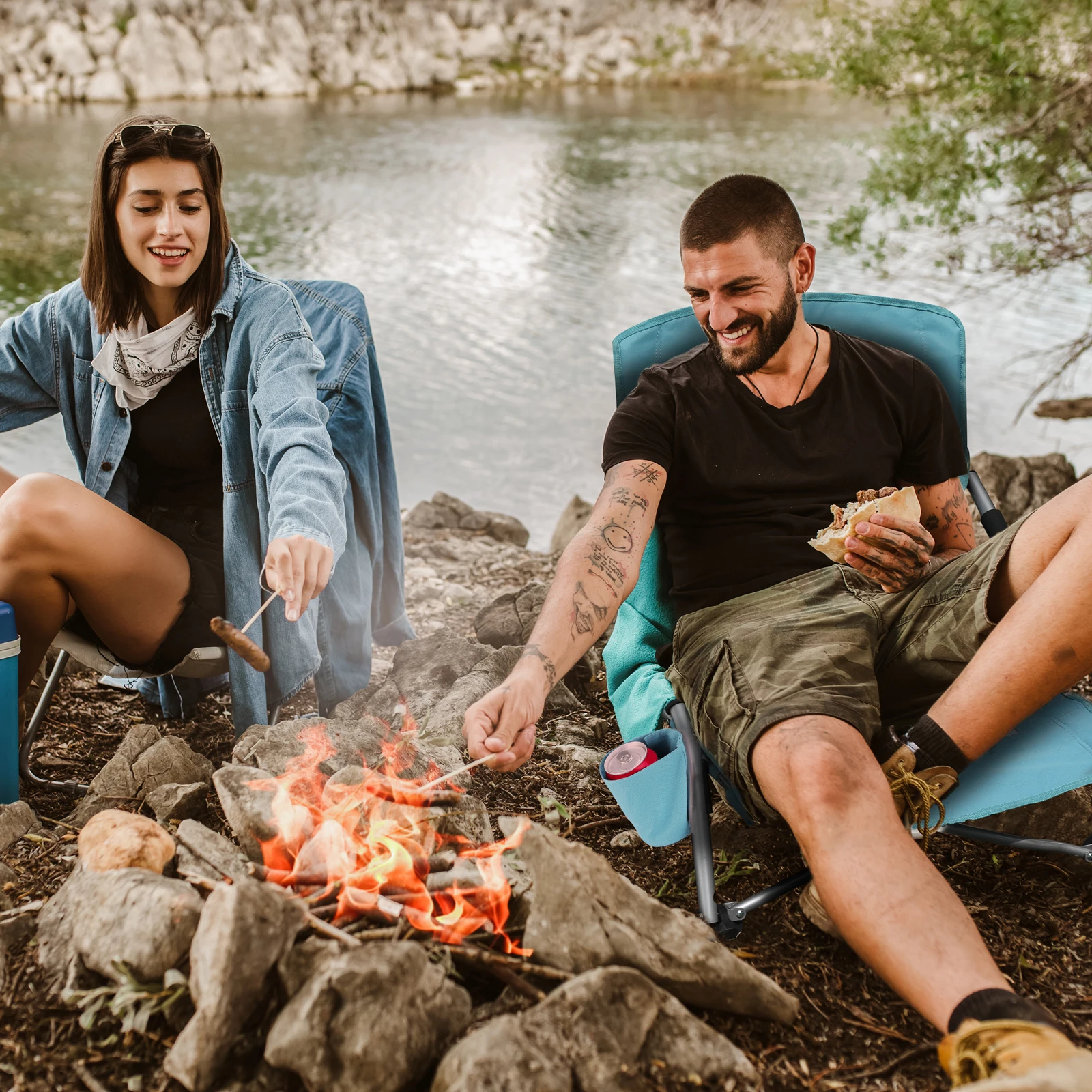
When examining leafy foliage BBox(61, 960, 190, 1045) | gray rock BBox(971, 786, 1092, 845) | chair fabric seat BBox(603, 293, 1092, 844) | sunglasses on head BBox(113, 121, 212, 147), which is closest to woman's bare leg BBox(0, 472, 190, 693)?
sunglasses on head BBox(113, 121, 212, 147)

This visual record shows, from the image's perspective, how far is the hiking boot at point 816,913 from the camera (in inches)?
76.8

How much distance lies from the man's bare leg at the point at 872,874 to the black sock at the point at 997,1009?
1 centimetres

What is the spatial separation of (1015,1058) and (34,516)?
2135 mm

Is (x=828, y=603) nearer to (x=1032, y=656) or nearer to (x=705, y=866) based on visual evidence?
(x=1032, y=656)

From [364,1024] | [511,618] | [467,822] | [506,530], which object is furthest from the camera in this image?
[506,530]

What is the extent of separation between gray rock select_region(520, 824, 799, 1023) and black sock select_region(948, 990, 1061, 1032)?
12.3 inches

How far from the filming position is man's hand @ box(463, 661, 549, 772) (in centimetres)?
181

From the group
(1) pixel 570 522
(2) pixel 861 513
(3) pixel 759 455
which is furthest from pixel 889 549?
(1) pixel 570 522

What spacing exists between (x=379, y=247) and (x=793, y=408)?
812cm

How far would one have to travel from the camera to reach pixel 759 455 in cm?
249

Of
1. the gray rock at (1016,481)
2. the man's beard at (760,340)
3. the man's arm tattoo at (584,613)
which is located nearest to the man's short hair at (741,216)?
the man's beard at (760,340)

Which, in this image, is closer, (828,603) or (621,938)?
(621,938)

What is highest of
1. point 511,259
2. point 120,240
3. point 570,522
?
point 120,240

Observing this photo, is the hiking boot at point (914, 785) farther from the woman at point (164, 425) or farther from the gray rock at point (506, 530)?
the gray rock at point (506, 530)
